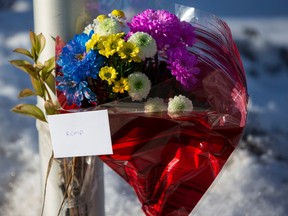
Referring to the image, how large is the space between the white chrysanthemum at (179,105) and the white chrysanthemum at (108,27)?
0.61 ft

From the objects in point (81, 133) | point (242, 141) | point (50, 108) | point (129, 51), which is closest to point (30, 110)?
point (50, 108)

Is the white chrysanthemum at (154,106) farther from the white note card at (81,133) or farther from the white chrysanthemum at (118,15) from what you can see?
the white chrysanthemum at (118,15)

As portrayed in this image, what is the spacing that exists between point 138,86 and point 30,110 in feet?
0.97

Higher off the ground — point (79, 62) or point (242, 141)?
point (79, 62)

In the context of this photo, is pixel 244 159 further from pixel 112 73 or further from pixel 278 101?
pixel 112 73

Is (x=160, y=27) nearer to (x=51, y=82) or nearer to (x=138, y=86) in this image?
(x=138, y=86)

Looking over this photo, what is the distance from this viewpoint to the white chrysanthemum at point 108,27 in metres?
1.09

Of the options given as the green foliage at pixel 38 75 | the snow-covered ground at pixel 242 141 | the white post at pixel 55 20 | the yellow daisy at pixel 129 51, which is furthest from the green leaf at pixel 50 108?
the snow-covered ground at pixel 242 141

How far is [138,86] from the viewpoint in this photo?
1027 millimetres

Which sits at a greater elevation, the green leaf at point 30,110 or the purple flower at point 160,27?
the purple flower at point 160,27

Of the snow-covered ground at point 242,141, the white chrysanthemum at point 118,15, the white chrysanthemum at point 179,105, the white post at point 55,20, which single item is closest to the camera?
the white chrysanthemum at point 179,105

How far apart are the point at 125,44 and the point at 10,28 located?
1.82m

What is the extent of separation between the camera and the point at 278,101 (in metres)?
2.44

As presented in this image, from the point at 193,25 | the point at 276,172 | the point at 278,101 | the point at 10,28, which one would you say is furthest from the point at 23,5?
the point at 193,25
